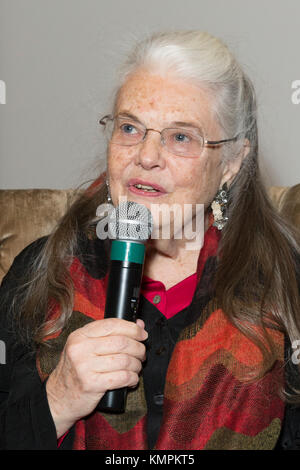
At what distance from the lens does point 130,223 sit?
0.94 meters

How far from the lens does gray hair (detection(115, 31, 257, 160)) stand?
122 cm

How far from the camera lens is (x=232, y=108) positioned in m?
1.28

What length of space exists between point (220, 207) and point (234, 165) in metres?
0.10

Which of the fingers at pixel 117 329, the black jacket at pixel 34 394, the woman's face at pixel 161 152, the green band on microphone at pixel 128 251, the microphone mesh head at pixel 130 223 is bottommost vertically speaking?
the black jacket at pixel 34 394

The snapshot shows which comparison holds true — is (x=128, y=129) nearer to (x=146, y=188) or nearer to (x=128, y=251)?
(x=146, y=188)

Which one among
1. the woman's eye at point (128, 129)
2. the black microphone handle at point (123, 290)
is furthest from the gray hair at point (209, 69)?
the black microphone handle at point (123, 290)

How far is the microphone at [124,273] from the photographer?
2.95 feet

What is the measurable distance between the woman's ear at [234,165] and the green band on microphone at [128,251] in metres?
0.47

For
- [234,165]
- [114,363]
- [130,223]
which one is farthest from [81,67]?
[114,363]

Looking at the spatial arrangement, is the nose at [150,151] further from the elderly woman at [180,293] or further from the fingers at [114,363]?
the fingers at [114,363]
